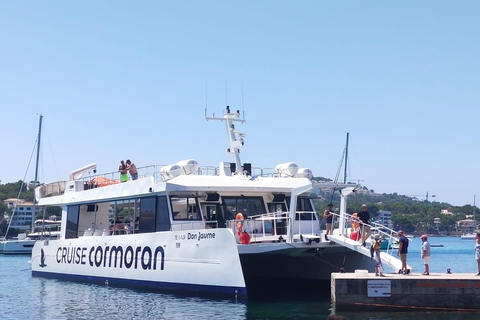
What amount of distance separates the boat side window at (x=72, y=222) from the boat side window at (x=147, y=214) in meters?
5.88

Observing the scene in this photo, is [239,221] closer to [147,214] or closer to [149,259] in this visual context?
[149,259]

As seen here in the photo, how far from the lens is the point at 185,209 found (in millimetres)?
22469

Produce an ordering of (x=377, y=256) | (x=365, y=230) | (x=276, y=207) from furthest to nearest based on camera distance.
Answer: (x=276, y=207), (x=365, y=230), (x=377, y=256)

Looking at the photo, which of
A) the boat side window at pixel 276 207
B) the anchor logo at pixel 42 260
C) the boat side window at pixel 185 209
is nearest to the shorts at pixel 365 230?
the boat side window at pixel 276 207

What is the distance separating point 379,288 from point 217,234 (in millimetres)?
4838

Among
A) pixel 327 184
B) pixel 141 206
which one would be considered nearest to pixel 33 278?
pixel 141 206

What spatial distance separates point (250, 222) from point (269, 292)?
7.88 feet

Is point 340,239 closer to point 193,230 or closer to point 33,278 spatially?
point 193,230

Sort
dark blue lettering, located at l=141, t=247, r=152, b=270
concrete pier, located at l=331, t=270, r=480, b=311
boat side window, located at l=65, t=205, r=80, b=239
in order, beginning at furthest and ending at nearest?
1. boat side window, located at l=65, t=205, r=80, b=239
2. dark blue lettering, located at l=141, t=247, r=152, b=270
3. concrete pier, located at l=331, t=270, r=480, b=311

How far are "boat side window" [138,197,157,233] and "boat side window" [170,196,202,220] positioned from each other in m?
0.69

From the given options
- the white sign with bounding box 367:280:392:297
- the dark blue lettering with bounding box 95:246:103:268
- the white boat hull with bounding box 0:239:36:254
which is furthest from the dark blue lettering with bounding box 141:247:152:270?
the white boat hull with bounding box 0:239:36:254

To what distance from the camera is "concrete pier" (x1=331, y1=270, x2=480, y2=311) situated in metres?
16.6

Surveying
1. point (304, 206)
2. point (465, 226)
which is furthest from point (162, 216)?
point (465, 226)

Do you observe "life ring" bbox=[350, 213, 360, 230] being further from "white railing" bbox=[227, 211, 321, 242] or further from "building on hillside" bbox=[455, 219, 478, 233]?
"building on hillside" bbox=[455, 219, 478, 233]
